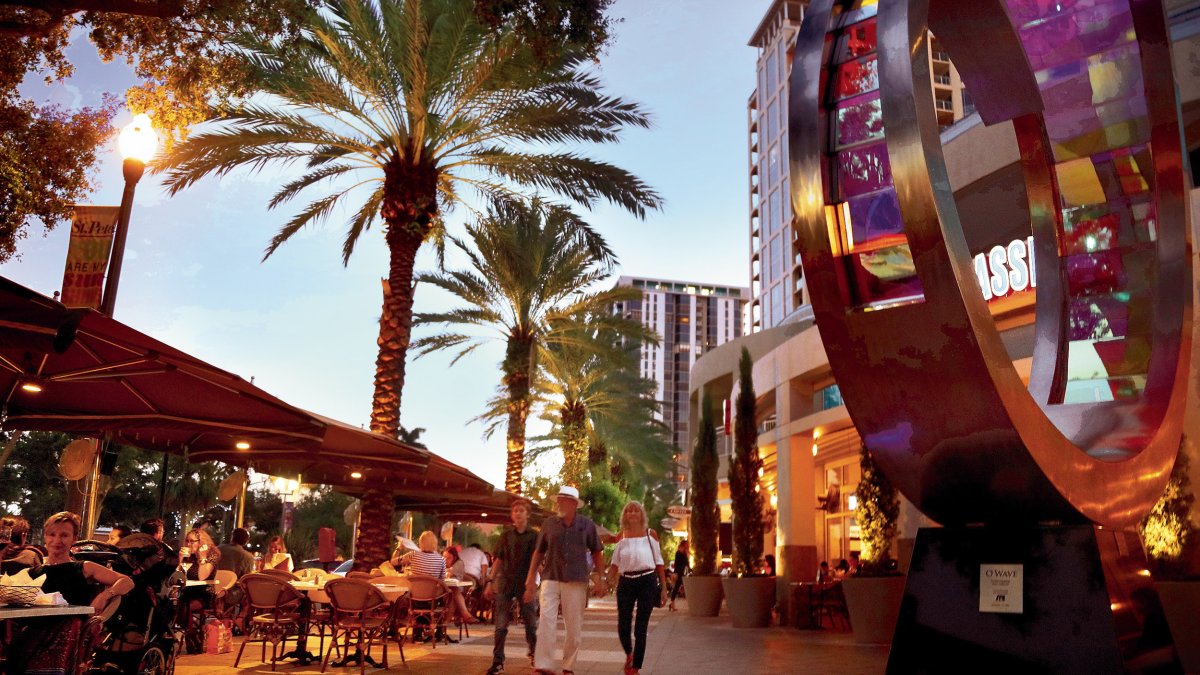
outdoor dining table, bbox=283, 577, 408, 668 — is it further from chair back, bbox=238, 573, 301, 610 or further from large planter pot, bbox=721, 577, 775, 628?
large planter pot, bbox=721, 577, 775, 628

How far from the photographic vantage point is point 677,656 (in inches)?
464

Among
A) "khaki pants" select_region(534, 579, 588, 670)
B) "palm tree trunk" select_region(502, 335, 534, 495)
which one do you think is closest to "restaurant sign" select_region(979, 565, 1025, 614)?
"khaki pants" select_region(534, 579, 588, 670)

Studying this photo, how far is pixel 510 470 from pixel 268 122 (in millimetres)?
13365

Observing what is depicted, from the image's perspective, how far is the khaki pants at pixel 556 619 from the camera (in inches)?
335

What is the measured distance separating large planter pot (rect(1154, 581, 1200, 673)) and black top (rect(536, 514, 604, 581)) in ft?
19.5

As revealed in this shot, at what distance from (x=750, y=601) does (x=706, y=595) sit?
12.4ft

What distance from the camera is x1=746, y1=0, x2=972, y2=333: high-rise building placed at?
236 feet

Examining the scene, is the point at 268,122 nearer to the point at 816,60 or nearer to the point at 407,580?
the point at 407,580

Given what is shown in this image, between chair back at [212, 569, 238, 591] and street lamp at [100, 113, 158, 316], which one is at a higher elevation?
street lamp at [100, 113, 158, 316]

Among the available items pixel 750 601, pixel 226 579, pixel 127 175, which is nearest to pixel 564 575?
pixel 226 579

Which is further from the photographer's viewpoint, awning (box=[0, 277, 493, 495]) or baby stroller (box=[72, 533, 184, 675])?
baby stroller (box=[72, 533, 184, 675])

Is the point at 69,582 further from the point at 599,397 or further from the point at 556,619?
the point at 599,397

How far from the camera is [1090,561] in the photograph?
5.01 metres

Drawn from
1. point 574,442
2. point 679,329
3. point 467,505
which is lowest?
point 467,505
